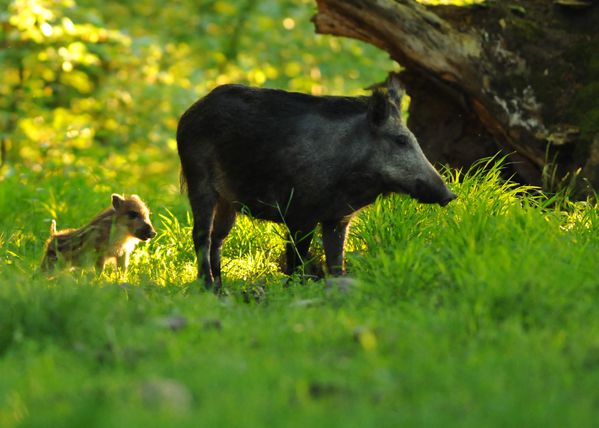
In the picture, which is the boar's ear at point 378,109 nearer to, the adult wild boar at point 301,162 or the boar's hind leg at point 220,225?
the adult wild boar at point 301,162

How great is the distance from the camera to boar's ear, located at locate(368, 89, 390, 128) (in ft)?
22.0

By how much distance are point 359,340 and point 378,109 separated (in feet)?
9.19

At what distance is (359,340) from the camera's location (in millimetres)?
4270

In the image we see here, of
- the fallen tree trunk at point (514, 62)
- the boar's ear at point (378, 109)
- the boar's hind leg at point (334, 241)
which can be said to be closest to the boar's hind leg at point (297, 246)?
the boar's hind leg at point (334, 241)

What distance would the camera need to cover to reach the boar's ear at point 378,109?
264 inches

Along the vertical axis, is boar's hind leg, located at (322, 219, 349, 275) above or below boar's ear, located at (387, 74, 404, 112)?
below

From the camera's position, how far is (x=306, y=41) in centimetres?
1955

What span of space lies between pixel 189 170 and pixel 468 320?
3.27 meters

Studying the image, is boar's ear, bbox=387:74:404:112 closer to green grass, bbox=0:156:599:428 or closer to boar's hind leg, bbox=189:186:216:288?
green grass, bbox=0:156:599:428

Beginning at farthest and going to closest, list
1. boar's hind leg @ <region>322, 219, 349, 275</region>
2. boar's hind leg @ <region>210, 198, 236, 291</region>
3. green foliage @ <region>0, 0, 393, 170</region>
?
green foliage @ <region>0, 0, 393, 170</region> < boar's hind leg @ <region>210, 198, 236, 291</region> < boar's hind leg @ <region>322, 219, 349, 275</region>

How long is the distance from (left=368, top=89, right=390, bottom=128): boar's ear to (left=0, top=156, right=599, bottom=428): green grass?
657 millimetres

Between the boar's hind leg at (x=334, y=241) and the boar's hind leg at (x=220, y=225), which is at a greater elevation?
the boar's hind leg at (x=334, y=241)

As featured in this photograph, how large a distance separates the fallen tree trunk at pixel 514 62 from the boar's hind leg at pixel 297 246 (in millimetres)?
2550

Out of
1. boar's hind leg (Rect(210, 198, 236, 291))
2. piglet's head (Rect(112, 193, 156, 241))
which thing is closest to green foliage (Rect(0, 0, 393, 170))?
piglet's head (Rect(112, 193, 156, 241))
